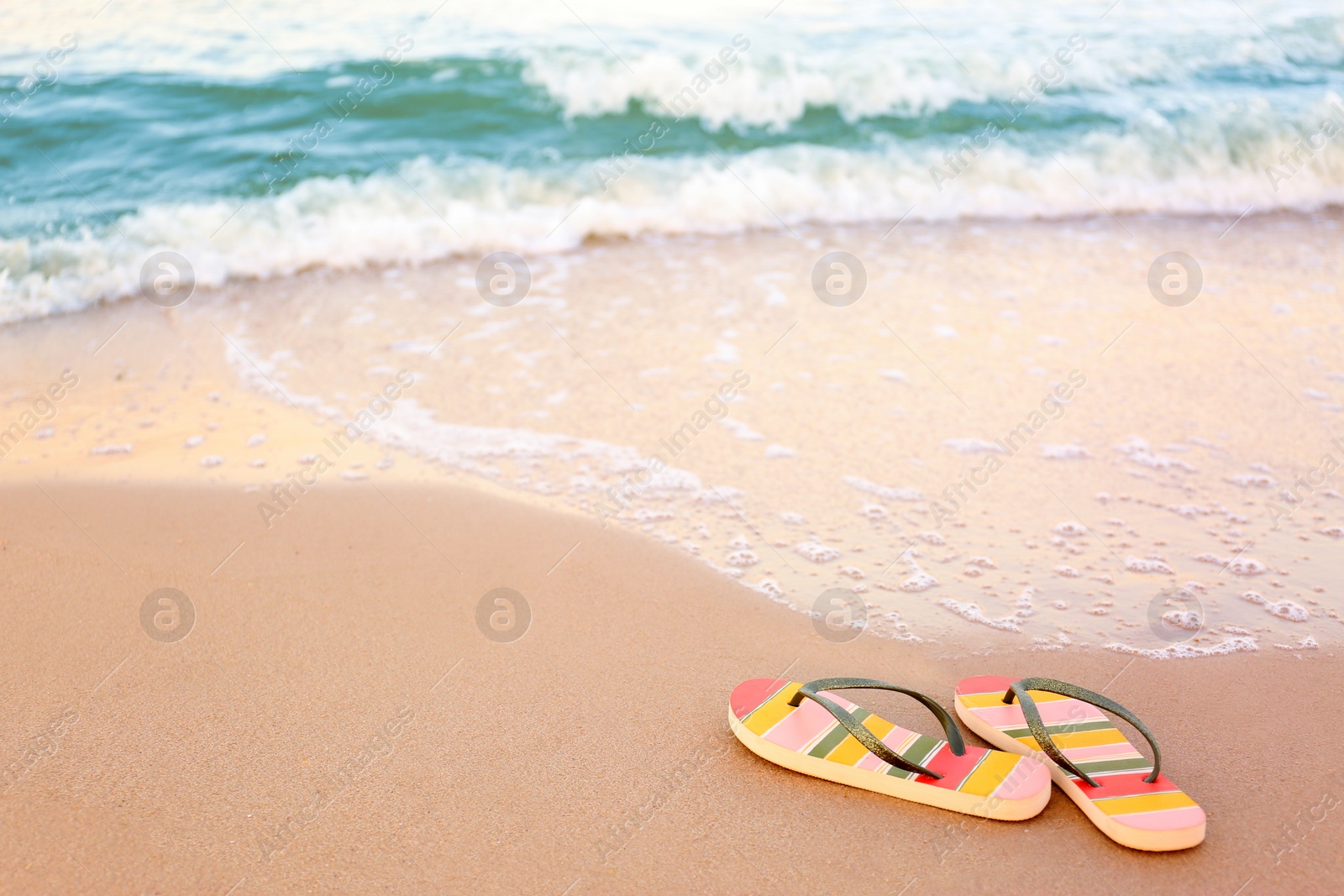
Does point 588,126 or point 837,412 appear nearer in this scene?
point 837,412

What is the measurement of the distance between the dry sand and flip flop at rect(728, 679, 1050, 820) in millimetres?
45

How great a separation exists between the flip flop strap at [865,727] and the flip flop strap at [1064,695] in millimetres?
157

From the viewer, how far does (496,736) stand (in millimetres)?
2172

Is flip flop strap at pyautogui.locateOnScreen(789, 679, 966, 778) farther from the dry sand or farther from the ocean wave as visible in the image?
the ocean wave

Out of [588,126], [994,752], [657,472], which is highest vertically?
[588,126]

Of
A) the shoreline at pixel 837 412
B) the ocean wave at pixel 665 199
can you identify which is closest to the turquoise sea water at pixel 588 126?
the ocean wave at pixel 665 199

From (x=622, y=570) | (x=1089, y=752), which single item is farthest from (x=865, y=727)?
(x=622, y=570)

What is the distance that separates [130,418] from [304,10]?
6.04m

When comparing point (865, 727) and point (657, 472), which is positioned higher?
point (865, 727)

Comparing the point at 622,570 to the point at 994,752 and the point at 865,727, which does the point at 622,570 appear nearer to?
the point at 865,727

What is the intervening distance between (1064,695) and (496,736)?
1.30 metres

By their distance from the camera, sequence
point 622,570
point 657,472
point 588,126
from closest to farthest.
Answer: point 622,570 < point 657,472 < point 588,126

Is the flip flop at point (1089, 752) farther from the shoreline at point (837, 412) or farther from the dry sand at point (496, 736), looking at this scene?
the shoreline at point (837, 412)

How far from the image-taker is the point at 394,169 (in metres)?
6.31
